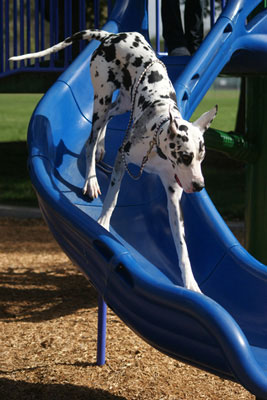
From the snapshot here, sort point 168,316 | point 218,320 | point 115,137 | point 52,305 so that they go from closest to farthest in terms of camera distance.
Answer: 1. point 218,320
2. point 168,316
3. point 115,137
4. point 52,305

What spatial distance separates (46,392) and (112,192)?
1.73m

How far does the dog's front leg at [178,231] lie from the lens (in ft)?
11.8

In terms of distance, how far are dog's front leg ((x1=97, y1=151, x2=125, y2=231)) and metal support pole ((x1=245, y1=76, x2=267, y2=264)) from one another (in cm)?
287

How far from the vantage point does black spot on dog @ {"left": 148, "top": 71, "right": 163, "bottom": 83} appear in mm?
3855

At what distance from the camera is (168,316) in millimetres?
2898

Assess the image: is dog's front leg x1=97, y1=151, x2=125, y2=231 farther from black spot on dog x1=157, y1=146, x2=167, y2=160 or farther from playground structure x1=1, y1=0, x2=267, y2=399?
black spot on dog x1=157, y1=146, x2=167, y2=160

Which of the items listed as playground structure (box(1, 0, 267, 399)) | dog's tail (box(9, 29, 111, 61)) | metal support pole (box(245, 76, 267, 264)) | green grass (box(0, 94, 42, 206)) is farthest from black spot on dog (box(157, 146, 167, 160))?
green grass (box(0, 94, 42, 206))

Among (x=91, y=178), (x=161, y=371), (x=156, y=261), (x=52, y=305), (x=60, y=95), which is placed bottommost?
(x=52, y=305)

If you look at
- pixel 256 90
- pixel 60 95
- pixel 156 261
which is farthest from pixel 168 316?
pixel 256 90

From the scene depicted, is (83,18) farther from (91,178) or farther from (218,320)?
(218,320)

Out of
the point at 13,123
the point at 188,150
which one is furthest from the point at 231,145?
the point at 13,123

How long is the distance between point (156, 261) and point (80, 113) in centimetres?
148

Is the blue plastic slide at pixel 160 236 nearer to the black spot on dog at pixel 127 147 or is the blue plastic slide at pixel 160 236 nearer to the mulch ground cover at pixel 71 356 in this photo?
the black spot on dog at pixel 127 147

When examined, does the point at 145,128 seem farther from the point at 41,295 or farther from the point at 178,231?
the point at 41,295
